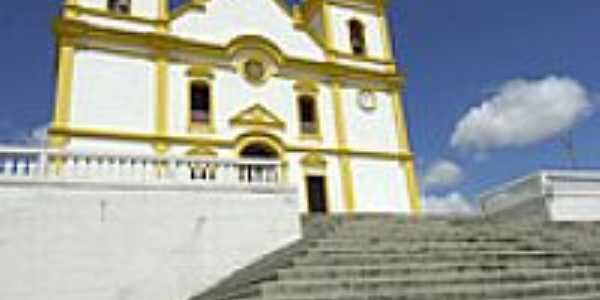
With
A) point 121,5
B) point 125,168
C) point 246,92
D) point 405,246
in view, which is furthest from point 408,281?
point 121,5

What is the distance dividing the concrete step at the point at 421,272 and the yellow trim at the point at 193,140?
9365mm

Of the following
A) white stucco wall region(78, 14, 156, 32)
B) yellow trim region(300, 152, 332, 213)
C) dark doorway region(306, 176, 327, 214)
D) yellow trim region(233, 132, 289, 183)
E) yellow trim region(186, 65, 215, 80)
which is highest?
white stucco wall region(78, 14, 156, 32)

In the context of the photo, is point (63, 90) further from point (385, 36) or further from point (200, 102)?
point (385, 36)

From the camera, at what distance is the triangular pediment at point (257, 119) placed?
53.1 feet

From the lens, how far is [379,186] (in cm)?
1752

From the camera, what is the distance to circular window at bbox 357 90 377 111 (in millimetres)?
18438

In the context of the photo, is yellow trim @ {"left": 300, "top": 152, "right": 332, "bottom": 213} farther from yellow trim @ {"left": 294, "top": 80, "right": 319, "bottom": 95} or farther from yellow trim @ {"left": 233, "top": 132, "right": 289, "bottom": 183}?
yellow trim @ {"left": 294, "top": 80, "right": 319, "bottom": 95}

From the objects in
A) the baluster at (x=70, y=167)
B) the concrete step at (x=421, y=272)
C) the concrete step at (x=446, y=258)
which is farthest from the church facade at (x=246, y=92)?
the concrete step at (x=421, y=272)

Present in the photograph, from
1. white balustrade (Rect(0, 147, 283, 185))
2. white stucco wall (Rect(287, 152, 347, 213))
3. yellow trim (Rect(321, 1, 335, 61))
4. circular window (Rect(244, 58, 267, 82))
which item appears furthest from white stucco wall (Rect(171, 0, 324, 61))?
white balustrade (Rect(0, 147, 283, 185))

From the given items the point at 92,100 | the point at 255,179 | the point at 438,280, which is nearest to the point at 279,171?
the point at 255,179

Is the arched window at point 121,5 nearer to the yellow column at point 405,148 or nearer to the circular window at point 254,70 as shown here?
the circular window at point 254,70

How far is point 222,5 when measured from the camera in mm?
17562

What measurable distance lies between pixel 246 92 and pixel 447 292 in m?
11.5

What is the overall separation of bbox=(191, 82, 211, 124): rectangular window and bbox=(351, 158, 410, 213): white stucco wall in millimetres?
5080
